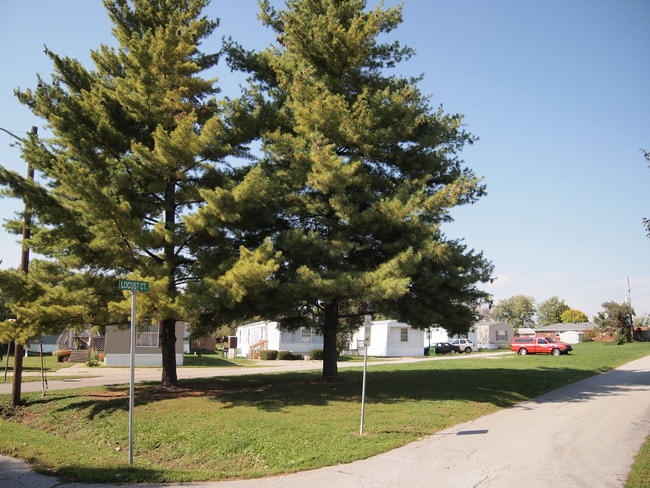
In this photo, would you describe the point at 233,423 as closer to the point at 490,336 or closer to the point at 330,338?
the point at 330,338

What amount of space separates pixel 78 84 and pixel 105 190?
4.44m

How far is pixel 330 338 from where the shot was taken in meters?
17.7

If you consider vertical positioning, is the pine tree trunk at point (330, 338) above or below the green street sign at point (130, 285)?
below

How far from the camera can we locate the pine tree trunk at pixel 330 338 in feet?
57.6

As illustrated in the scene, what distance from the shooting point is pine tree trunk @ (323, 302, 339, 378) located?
17562mm

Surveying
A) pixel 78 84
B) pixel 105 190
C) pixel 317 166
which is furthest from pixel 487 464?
pixel 78 84

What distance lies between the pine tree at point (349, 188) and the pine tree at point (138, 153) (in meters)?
1.66

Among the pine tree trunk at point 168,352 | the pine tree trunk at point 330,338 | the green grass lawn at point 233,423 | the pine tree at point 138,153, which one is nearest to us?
the green grass lawn at point 233,423

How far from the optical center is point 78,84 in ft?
53.4

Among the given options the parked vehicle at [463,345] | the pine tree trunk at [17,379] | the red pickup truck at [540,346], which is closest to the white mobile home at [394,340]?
the parked vehicle at [463,345]

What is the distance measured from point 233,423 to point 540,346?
3544cm

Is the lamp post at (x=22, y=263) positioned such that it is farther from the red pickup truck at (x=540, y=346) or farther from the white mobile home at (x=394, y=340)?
the red pickup truck at (x=540, y=346)

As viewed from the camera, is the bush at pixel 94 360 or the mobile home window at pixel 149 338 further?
the mobile home window at pixel 149 338

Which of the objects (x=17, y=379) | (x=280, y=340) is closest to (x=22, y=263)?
(x=17, y=379)
